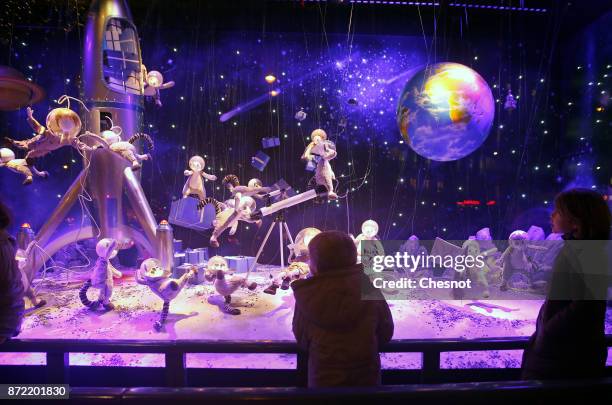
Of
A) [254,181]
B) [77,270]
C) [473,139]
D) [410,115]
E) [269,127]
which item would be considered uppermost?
[269,127]

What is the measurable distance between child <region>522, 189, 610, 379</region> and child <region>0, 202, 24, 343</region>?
7.43 ft

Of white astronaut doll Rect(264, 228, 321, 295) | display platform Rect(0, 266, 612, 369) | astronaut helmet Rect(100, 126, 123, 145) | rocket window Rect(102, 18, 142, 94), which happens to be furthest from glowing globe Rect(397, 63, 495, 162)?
rocket window Rect(102, 18, 142, 94)

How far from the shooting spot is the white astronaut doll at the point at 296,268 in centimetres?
360

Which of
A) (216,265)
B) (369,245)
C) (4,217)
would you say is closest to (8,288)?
(4,217)

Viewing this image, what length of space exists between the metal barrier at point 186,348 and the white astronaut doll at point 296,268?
1.76 meters

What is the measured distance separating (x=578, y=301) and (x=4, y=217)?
246 cm

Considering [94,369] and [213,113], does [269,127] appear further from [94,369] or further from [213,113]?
[94,369]

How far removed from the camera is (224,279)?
380cm

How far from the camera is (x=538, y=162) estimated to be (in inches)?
259

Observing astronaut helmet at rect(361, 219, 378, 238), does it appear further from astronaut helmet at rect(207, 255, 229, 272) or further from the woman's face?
the woman's face

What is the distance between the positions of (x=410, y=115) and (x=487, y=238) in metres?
2.53

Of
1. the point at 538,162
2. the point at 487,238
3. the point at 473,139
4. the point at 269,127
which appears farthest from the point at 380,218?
A: the point at 473,139

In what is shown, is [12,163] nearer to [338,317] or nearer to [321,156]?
[321,156]

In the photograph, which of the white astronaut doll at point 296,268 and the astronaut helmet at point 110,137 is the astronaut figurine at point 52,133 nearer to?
the astronaut helmet at point 110,137
